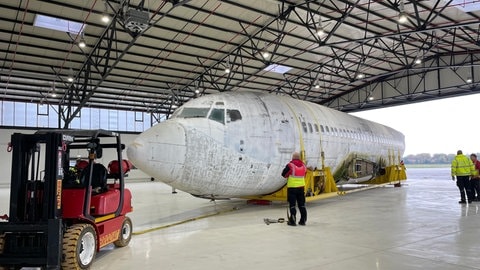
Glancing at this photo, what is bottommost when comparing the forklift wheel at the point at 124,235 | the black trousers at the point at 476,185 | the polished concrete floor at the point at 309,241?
the polished concrete floor at the point at 309,241

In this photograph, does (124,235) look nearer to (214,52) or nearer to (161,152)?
(161,152)

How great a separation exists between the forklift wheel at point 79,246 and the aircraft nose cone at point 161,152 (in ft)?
11.2

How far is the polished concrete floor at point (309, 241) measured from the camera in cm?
694

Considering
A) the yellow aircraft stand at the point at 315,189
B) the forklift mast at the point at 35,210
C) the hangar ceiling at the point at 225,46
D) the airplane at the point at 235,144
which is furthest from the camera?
the hangar ceiling at the point at 225,46

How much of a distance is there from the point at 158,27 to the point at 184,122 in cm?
1338

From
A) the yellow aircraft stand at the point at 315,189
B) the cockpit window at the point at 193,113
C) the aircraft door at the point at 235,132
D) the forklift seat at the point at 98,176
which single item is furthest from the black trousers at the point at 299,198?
the forklift seat at the point at 98,176

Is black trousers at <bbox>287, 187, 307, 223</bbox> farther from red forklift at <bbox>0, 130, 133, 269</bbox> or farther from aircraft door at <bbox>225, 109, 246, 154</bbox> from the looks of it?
red forklift at <bbox>0, 130, 133, 269</bbox>

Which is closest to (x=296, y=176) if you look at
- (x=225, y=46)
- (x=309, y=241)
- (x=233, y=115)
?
(x=309, y=241)

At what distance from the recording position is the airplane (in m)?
10.6

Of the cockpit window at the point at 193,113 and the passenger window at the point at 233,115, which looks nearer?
the cockpit window at the point at 193,113

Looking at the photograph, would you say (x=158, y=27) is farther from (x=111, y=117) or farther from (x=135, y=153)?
(x=111, y=117)

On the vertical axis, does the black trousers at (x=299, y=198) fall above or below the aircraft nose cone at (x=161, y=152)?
below

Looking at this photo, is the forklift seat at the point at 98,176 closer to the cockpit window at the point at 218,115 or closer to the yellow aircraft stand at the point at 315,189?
the cockpit window at the point at 218,115

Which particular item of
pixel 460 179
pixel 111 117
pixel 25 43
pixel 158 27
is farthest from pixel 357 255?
pixel 111 117
